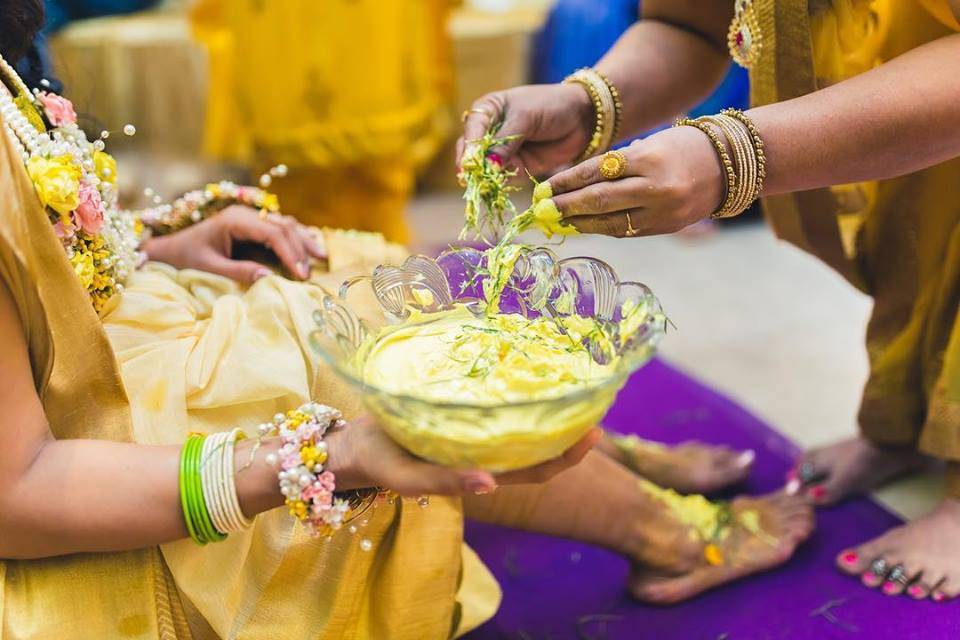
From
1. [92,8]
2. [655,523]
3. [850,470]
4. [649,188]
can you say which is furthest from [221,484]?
[92,8]

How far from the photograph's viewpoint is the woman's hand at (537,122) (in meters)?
1.37

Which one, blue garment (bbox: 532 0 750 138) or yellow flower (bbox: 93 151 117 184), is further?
blue garment (bbox: 532 0 750 138)

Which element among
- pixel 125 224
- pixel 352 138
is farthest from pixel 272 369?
pixel 352 138

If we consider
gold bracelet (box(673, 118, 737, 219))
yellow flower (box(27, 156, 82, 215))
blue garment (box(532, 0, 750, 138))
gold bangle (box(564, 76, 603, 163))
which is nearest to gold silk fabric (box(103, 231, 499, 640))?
yellow flower (box(27, 156, 82, 215))

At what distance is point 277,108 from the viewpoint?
272 cm

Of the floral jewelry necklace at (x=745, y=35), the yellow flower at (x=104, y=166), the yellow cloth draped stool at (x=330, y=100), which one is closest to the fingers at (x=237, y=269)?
the yellow flower at (x=104, y=166)

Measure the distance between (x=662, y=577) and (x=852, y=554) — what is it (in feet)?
1.09

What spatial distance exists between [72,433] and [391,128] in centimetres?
180

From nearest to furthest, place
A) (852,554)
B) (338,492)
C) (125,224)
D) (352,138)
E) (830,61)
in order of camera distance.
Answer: (338,492) → (125,224) → (830,61) → (852,554) → (352,138)

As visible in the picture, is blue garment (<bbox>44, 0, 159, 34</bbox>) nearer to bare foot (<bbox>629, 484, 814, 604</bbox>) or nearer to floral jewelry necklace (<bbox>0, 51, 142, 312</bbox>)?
floral jewelry necklace (<bbox>0, 51, 142, 312</bbox>)

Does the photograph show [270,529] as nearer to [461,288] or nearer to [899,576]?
[461,288]

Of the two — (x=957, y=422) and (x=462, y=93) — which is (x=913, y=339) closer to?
(x=957, y=422)

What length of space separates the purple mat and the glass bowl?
0.60 meters

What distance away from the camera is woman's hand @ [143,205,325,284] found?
143 centimetres
